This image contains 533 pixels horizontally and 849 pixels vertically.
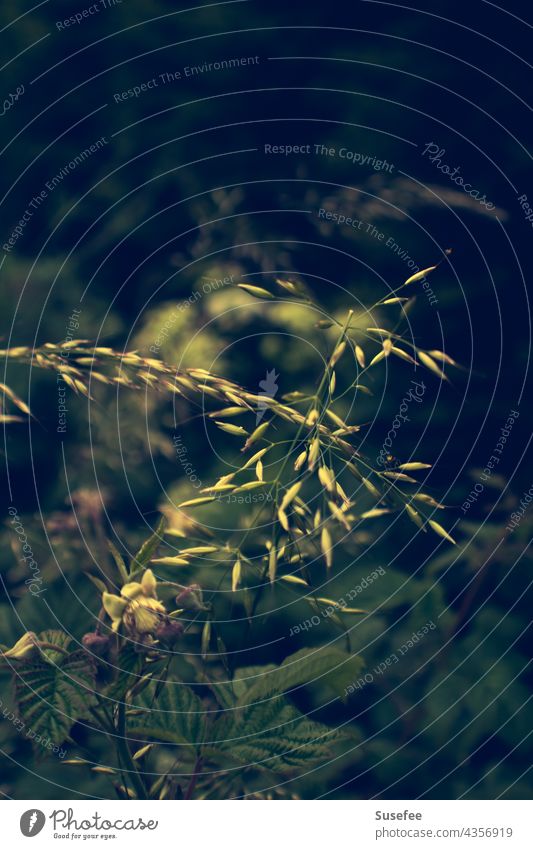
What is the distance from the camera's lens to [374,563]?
1.52 metres

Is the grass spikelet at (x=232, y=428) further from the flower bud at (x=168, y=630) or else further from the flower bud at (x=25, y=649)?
the flower bud at (x=25, y=649)

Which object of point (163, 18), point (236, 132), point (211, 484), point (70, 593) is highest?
point (163, 18)

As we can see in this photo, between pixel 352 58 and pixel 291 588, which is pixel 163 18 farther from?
pixel 291 588

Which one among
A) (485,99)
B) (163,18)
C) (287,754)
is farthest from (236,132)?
(287,754)

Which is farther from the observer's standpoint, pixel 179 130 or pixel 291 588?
pixel 179 130

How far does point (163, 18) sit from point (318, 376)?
560mm

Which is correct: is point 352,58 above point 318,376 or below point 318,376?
above

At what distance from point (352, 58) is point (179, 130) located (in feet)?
0.87

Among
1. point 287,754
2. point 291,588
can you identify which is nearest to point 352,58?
point 291,588
